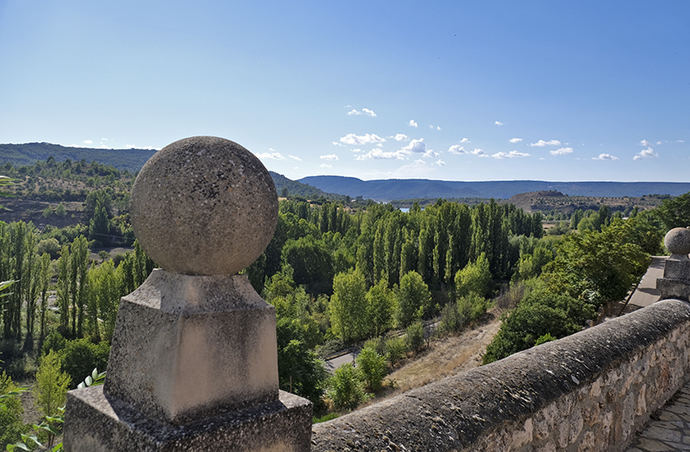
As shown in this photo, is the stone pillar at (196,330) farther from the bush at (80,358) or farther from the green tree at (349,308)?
the green tree at (349,308)

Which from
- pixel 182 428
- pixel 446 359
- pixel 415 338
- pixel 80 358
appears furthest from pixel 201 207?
pixel 80 358

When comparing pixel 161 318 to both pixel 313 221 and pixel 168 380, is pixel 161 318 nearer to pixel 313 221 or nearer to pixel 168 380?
pixel 168 380

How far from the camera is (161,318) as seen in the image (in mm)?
1758

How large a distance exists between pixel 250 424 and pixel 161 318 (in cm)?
53

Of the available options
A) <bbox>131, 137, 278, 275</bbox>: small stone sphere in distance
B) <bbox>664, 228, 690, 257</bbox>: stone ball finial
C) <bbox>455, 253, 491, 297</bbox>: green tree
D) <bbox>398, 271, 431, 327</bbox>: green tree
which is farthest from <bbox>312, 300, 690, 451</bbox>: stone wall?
<bbox>455, 253, 491, 297</bbox>: green tree

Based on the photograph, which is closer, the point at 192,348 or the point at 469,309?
the point at 192,348

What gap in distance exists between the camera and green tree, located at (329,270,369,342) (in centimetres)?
4409

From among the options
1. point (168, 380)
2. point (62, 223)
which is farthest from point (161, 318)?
point (62, 223)

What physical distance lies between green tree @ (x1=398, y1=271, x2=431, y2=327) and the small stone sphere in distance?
46371mm

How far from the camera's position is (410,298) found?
47812mm

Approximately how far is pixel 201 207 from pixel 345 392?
26.2 m

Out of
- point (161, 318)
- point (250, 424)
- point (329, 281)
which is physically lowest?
point (329, 281)

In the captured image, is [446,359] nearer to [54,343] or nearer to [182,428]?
[54,343]

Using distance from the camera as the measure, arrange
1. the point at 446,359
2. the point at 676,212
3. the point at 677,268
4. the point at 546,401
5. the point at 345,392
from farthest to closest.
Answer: the point at 676,212 → the point at 446,359 → the point at 345,392 → the point at 677,268 → the point at 546,401
